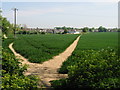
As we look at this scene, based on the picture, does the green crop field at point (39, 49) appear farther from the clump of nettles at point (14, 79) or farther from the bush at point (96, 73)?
the bush at point (96, 73)

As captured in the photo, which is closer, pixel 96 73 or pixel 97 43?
pixel 96 73

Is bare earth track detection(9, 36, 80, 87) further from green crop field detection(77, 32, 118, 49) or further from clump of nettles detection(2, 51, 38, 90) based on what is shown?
green crop field detection(77, 32, 118, 49)

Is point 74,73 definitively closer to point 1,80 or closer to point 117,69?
point 117,69

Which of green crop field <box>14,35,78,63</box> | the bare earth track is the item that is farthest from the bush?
green crop field <box>14,35,78,63</box>

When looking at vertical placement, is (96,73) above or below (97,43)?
above

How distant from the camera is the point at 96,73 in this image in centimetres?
539

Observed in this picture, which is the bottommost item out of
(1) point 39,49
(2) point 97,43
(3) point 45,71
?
(3) point 45,71

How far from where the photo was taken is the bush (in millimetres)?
4825

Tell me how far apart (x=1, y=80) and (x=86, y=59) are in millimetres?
3004

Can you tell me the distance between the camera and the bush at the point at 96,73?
482 centimetres

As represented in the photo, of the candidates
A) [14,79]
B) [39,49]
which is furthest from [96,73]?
[39,49]

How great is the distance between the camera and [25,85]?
4324 millimetres

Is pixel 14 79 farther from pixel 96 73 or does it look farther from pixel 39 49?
pixel 39 49

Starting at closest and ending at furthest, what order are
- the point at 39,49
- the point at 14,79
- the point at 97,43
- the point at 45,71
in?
1. the point at 14,79
2. the point at 45,71
3. the point at 39,49
4. the point at 97,43
